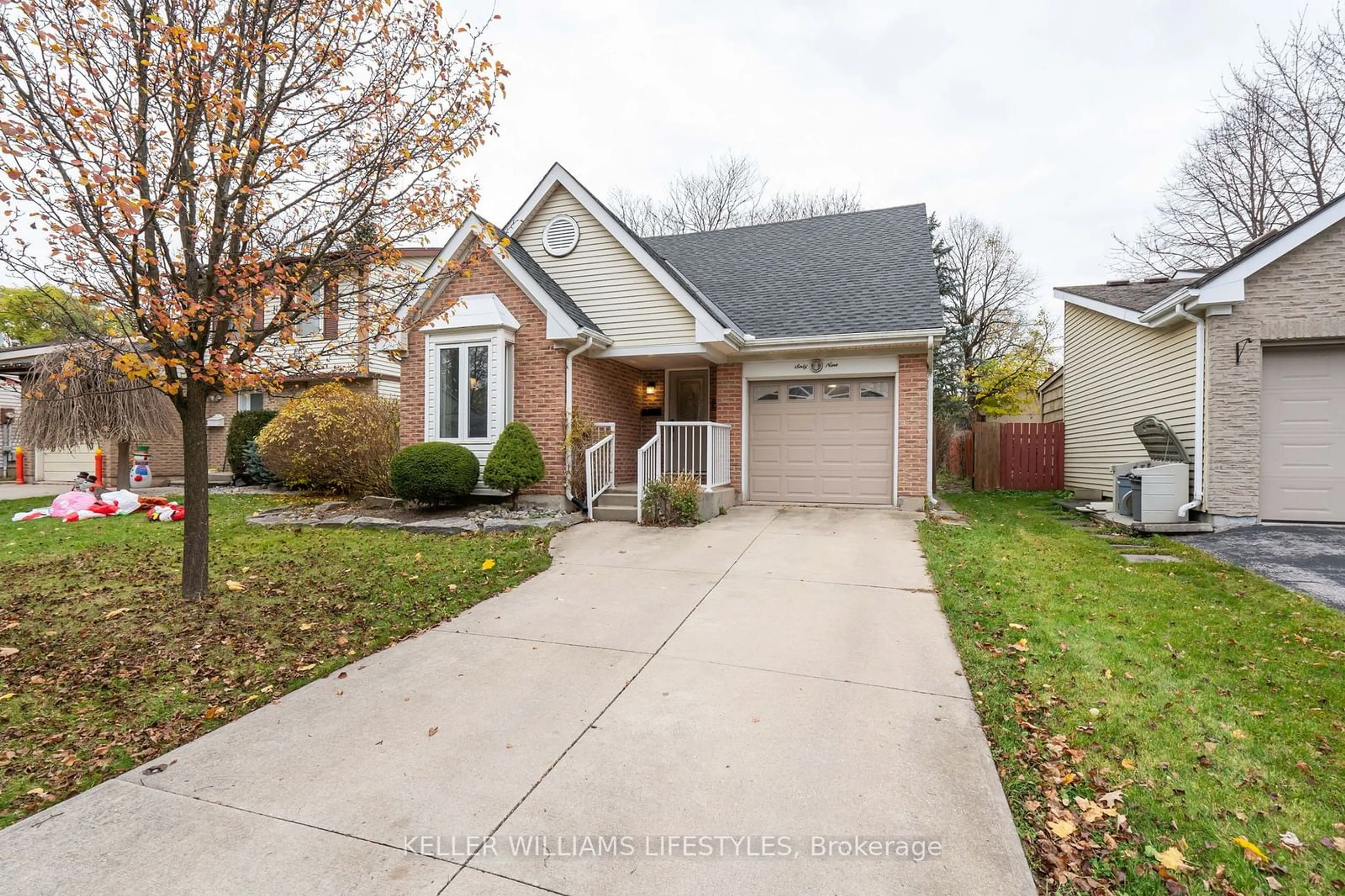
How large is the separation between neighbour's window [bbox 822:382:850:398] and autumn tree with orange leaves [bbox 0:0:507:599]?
284 inches

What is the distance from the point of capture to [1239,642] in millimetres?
4059

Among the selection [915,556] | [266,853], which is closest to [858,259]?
[915,556]

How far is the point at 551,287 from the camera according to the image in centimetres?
1002

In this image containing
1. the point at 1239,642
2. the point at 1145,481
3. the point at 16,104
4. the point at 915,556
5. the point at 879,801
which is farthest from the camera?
the point at 1145,481

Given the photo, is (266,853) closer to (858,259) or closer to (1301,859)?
(1301,859)

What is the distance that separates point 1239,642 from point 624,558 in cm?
529

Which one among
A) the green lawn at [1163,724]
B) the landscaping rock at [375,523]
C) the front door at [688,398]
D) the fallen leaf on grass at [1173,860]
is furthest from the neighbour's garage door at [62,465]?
the fallen leaf on grass at [1173,860]

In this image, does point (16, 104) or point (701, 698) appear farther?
point (16, 104)

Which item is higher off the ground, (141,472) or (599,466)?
(599,466)

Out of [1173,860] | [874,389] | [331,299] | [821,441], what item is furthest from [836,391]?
[1173,860]

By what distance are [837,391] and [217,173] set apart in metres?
9.10

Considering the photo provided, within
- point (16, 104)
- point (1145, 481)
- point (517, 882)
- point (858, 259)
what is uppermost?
point (858, 259)

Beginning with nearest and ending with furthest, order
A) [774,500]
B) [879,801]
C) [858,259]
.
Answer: [879,801] < [774,500] < [858,259]

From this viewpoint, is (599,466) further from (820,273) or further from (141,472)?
(141,472)
